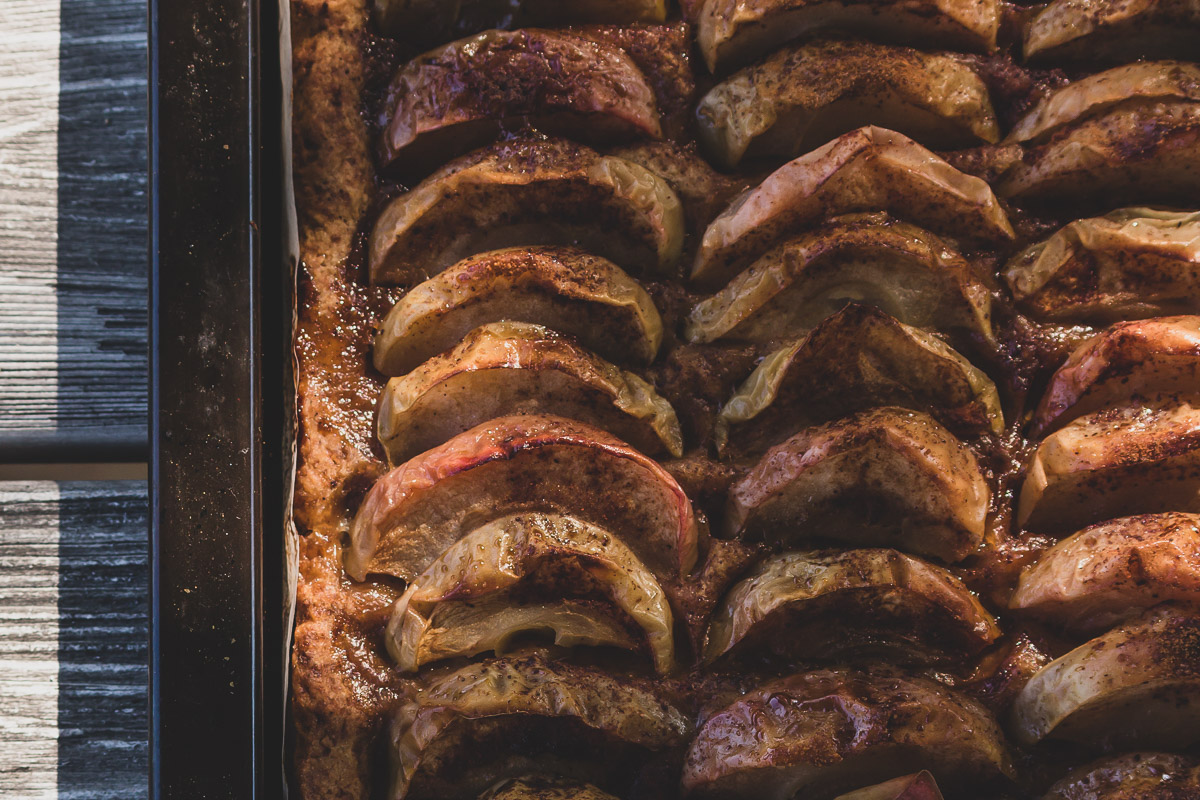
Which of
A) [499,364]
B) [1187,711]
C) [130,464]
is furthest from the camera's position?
[130,464]

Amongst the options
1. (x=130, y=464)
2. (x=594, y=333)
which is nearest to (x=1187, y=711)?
(x=594, y=333)

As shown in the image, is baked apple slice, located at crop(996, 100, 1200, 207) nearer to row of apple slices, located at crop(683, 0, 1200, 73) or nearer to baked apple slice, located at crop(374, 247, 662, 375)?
row of apple slices, located at crop(683, 0, 1200, 73)

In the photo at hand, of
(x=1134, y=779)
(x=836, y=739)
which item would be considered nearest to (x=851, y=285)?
(x=836, y=739)

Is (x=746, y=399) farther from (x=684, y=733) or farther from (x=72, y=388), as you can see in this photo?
(x=72, y=388)

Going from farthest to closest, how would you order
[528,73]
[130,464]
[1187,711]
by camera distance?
1. [130,464]
2. [528,73]
3. [1187,711]

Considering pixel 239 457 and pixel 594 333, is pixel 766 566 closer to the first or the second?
pixel 594 333

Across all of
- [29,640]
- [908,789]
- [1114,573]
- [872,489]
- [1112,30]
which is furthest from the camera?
[29,640]
